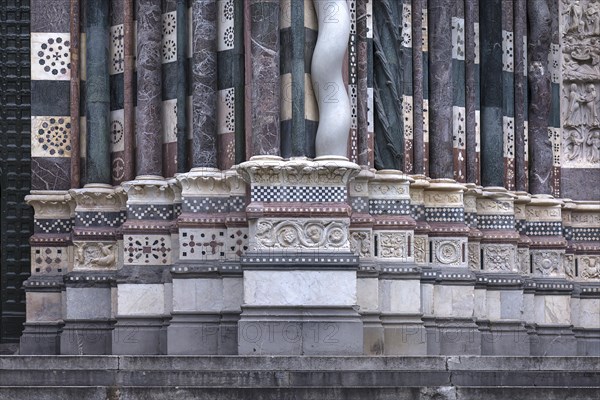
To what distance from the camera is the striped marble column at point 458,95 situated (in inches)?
1188

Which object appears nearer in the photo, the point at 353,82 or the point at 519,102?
the point at 353,82

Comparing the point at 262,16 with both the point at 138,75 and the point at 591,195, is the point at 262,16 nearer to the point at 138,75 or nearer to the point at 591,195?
the point at 138,75

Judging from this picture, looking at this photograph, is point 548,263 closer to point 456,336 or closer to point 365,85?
point 456,336

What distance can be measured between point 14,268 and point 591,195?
1047cm

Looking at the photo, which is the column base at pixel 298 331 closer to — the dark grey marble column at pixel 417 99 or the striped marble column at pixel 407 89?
the striped marble column at pixel 407 89

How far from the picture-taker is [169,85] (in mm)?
27969

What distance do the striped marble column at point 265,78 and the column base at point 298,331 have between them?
7.71ft

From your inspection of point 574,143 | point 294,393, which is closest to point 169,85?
point 294,393

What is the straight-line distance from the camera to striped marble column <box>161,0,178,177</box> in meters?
27.8

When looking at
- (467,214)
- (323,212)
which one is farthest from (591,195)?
(323,212)

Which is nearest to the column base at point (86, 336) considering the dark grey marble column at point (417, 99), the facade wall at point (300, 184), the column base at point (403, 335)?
the facade wall at point (300, 184)

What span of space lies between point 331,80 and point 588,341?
29.4ft

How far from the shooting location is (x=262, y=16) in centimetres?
2619

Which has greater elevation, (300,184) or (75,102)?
(75,102)
